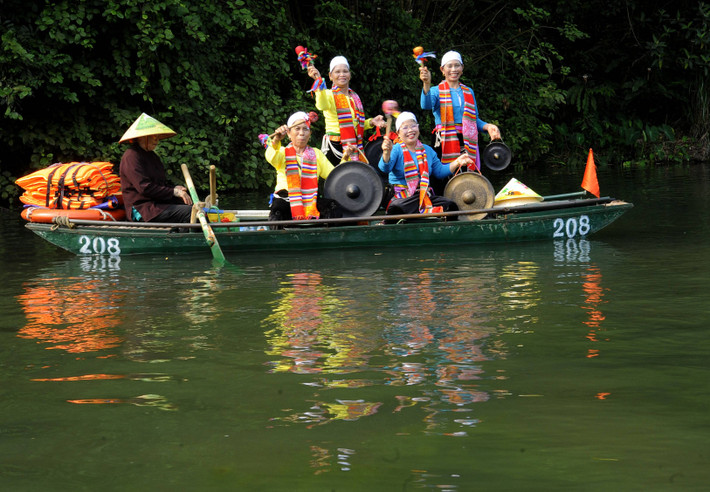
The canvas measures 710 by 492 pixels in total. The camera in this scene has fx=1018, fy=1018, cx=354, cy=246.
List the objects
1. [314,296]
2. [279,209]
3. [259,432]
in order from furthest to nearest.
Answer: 1. [279,209]
2. [314,296]
3. [259,432]

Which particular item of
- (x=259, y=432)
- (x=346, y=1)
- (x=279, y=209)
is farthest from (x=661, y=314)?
(x=346, y=1)

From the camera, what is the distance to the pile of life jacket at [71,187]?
10016mm

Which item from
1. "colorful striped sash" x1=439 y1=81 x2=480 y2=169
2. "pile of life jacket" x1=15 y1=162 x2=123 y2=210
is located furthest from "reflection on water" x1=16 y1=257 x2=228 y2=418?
"colorful striped sash" x1=439 y1=81 x2=480 y2=169

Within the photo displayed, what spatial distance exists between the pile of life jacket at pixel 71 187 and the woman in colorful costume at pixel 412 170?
9.16ft

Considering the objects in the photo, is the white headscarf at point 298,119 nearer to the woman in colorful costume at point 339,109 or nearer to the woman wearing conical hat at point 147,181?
the woman in colorful costume at point 339,109

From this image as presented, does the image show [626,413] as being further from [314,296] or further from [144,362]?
[314,296]

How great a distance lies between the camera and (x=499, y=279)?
7.78 metres

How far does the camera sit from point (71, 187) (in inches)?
396

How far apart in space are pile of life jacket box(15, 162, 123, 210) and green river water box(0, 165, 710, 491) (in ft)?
4.62

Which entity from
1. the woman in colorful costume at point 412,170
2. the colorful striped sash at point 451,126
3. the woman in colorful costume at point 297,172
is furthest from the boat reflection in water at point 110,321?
the colorful striped sash at point 451,126

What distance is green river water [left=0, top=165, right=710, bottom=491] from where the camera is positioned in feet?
12.5

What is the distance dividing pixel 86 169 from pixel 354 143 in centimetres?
273

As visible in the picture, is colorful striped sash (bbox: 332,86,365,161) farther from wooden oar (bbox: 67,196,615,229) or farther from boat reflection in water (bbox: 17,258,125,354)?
boat reflection in water (bbox: 17,258,125,354)

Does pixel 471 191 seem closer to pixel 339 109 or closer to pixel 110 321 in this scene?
pixel 339 109
